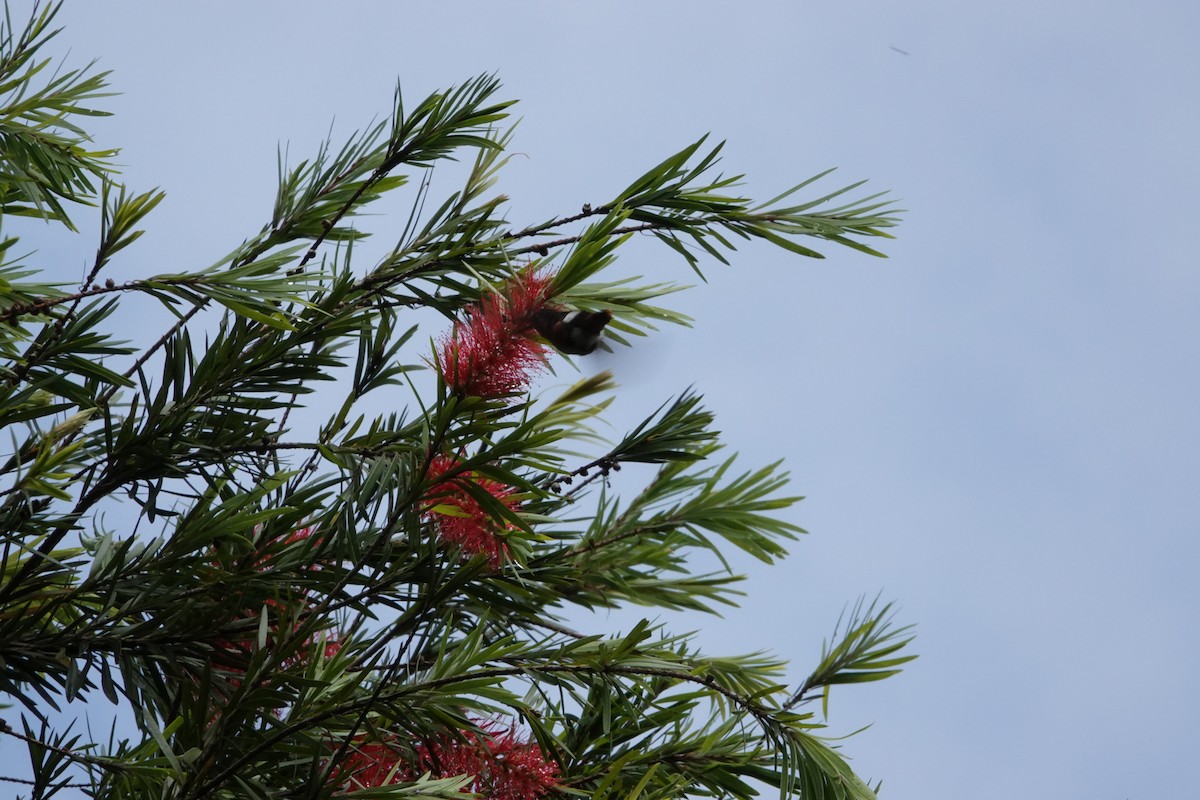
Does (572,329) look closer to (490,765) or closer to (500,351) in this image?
(500,351)

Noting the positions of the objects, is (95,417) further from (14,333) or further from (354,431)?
(354,431)

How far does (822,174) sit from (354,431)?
1.51 ft

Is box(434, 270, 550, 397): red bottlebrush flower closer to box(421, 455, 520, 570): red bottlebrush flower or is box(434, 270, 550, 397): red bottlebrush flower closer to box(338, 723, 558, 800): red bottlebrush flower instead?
box(421, 455, 520, 570): red bottlebrush flower

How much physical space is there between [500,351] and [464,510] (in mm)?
121

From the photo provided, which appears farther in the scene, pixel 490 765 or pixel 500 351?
pixel 490 765

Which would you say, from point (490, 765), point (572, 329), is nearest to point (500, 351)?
point (572, 329)

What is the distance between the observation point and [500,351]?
72cm

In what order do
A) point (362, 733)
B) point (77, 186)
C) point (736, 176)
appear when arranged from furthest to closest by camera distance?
point (77, 186) → point (736, 176) → point (362, 733)

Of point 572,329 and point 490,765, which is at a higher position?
point 572,329

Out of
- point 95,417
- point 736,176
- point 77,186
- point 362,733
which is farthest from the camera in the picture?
point 77,186

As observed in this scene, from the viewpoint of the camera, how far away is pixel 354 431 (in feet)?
2.82

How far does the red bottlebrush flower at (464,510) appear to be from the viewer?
0.75 metres

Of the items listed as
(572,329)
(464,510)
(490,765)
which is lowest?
(490,765)

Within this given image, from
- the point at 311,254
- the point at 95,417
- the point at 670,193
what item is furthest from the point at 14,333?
the point at 670,193
